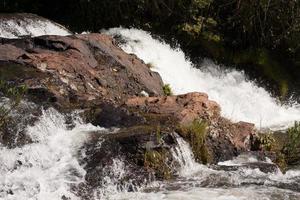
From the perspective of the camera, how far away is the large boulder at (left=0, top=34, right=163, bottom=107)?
29.8 feet

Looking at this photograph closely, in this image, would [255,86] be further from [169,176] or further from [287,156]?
[169,176]

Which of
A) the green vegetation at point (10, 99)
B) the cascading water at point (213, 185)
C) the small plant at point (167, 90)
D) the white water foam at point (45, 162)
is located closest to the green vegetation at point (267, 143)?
the cascading water at point (213, 185)

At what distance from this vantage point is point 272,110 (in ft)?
A: 42.9

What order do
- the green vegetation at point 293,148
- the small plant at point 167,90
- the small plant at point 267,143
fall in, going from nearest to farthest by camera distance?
1. the green vegetation at point 293,148
2. the small plant at point 267,143
3. the small plant at point 167,90

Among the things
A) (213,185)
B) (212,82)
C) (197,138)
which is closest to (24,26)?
(212,82)

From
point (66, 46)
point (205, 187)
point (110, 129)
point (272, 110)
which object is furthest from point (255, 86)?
point (205, 187)

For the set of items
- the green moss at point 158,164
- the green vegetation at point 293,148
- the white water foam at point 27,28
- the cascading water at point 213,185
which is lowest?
the cascading water at point 213,185

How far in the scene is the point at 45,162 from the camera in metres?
7.05

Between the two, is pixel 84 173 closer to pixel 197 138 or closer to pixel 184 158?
pixel 184 158

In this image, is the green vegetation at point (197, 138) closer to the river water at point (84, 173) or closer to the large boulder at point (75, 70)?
the river water at point (84, 173)

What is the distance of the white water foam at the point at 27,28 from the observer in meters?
12.4

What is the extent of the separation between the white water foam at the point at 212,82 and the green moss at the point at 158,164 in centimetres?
522

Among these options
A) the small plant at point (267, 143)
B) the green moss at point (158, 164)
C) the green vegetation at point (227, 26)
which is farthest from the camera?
the green vegetation at point (227, 26)

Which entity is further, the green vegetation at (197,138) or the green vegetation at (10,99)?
the green vegetation at (197,138)
